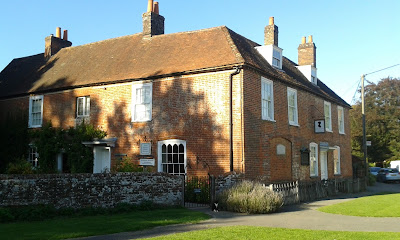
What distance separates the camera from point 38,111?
→ 24.2 m

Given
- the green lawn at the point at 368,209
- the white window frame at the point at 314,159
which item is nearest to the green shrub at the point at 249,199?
the green lawn at the point at 368,209

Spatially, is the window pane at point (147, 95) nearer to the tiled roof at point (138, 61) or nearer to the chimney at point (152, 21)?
the tiled roof at point (138, 61)

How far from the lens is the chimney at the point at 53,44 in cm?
2814

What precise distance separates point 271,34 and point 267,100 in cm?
596

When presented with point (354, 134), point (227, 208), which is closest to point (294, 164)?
point (227, 208)

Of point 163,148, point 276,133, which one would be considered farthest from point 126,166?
point 276,133

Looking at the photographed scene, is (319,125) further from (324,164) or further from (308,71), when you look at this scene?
(308,71)

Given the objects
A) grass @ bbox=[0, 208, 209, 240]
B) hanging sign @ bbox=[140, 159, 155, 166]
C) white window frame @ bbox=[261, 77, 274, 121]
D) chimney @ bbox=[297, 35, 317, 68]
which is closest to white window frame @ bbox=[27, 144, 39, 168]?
hanging sign @ bbox=[140, 159, 155, 166]

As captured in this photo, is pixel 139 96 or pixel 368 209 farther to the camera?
pixel 139 96

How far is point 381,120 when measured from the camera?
50.3 metres

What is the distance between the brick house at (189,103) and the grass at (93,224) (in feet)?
18.3

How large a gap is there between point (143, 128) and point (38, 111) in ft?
25.9

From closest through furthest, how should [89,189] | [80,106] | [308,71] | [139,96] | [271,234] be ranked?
1. [271,234]
2. [89,189]
3. [139,96]
4. [80,106]
5. [308,71]

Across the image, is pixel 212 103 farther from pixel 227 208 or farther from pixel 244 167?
pixel 227 208
